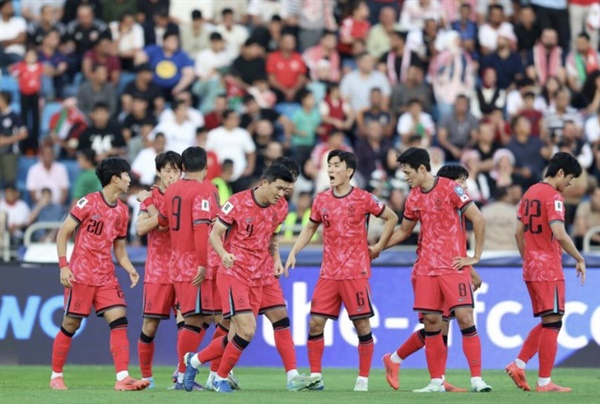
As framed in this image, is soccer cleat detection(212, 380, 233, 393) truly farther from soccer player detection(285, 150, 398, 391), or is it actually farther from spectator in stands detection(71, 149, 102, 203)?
spectator in stands detection(71, 149, 102, 203)

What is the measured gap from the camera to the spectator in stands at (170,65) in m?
27.5

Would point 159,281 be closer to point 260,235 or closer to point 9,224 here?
point 260,235

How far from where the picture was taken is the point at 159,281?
53.4 ft

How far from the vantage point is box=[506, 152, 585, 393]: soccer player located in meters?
16.1

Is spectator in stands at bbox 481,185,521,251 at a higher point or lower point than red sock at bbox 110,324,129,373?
higher

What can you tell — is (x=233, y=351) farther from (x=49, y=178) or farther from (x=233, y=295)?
(x=49, y=178)

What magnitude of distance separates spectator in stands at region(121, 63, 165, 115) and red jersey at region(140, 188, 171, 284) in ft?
33.8

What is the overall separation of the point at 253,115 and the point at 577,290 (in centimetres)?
806

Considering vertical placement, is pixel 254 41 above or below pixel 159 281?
above

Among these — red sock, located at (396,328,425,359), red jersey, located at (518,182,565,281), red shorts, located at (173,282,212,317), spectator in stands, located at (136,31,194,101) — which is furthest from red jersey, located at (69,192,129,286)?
spectator in stands, located at (136,31,194,101)

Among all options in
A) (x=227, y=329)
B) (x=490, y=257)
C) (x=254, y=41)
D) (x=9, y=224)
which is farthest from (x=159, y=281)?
(x=254, y=41)

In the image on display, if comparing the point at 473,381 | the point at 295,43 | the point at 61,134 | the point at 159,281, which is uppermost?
the point at 295,43

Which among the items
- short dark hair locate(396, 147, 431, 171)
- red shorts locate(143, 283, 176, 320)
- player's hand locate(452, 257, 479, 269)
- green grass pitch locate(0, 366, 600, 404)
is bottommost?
green grass pitch locate(0, 366, 600, 404)

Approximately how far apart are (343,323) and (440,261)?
4.95 m
